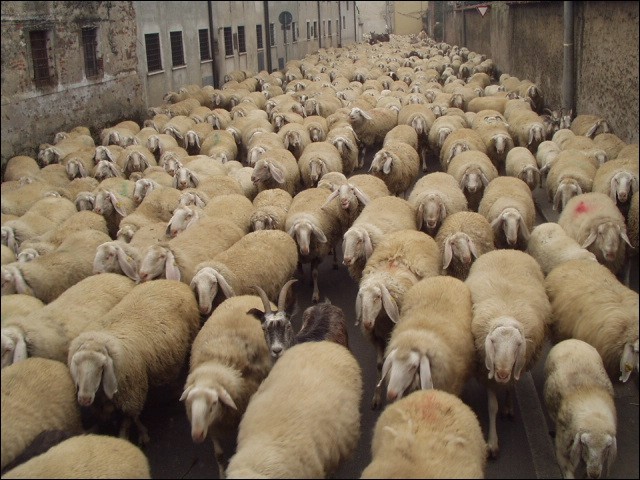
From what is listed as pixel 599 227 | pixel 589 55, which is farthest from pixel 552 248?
pixel 589 55

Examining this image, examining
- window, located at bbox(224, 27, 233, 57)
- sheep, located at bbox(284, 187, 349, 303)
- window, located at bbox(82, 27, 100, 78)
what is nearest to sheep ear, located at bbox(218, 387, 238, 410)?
sheep, located at bbox(284, 187, 349, 303)

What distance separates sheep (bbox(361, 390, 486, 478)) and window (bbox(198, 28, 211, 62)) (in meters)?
17.5

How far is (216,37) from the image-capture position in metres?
20.6

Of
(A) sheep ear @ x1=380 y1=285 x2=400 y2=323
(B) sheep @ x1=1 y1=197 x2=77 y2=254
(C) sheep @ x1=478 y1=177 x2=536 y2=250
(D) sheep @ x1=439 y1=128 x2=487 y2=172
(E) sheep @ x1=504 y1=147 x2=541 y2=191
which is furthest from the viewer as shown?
(D) sheep @ x1=439 y1=128 x2=487 y2=172

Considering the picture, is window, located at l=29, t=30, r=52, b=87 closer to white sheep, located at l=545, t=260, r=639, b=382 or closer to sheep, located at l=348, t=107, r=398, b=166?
white sheep, located at l=545, t=260, r=639, b=382

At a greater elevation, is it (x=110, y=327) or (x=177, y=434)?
(x=110, y=327)

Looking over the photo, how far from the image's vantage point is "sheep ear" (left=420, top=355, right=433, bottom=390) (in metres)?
4.87

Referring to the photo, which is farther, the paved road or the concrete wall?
the concrete wall

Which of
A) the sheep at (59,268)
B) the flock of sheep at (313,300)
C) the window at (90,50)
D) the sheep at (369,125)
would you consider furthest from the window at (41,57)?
the sheep at (369,125)

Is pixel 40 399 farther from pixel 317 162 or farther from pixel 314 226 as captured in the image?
pixel 317 162

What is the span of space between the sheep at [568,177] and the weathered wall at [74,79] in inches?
275

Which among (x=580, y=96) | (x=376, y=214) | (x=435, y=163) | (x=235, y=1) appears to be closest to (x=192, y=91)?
(x=235, y=1)

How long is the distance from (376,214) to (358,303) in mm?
2302

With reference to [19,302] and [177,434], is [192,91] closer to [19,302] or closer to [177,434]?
[19,302]
